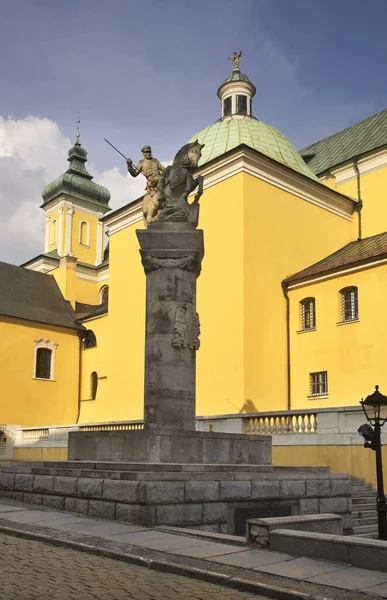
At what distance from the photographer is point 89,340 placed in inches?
1537

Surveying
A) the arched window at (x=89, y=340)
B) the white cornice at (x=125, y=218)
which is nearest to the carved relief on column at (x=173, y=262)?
the white cornice at (x=125, y=218)

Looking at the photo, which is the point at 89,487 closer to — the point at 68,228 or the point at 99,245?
the point at 68,228

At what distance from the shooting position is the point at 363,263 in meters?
24.6

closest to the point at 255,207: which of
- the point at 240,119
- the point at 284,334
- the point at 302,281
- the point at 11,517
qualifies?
the point at 302,281

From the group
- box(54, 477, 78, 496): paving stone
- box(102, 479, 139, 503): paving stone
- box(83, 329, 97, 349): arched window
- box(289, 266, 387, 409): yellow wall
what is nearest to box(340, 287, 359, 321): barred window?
box(289, 266, 387, 409): yellow wall

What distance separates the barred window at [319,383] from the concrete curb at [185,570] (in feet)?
58.6

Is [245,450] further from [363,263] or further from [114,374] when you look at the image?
[114,374]

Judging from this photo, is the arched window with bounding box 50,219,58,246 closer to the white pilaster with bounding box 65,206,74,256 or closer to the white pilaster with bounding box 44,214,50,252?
the white pilaster with bounding box 44,214,50,252

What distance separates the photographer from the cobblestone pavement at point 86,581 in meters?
5.92

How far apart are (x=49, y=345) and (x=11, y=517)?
27.7m

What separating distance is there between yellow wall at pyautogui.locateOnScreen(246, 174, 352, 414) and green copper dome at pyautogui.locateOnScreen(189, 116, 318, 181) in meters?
2.35

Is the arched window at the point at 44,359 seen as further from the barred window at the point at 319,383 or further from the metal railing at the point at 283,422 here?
the metal railing at the point at 283,422

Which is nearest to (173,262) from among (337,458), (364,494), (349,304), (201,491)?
(201,491)

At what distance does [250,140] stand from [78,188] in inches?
1026
